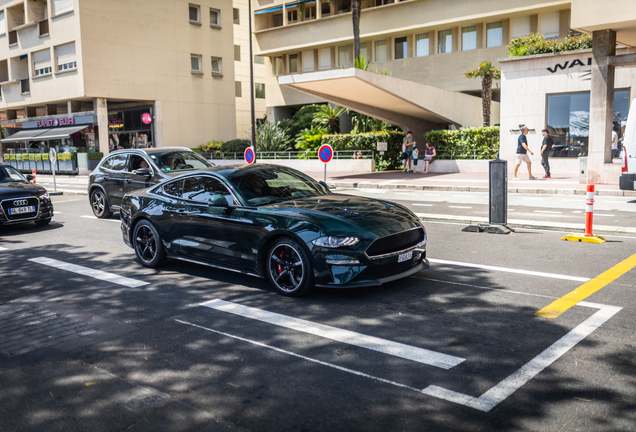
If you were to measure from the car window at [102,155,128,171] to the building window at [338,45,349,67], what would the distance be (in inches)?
1186

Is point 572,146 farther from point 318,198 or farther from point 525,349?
point 525,349

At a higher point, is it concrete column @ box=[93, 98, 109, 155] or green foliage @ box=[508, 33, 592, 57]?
green foliage @ box=[508, 33, 592, 57]

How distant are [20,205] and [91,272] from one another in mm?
5333

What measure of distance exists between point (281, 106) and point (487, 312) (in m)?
41.6

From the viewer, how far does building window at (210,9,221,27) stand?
4438cm

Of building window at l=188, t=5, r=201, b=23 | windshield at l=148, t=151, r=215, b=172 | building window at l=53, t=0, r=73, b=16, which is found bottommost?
windshield at l=148, t=151, r=215, b=172

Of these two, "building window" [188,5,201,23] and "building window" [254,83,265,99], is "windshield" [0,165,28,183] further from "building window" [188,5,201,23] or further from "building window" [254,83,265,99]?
"building window" [254,83,265,99]

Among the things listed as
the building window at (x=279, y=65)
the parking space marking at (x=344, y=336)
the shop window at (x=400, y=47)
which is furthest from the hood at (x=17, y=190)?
the building window at (x=279, y=65)

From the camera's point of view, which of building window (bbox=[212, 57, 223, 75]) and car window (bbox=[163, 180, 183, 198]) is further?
building window (bbox=[212, 57, 223, 75])

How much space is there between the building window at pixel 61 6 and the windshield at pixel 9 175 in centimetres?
2765

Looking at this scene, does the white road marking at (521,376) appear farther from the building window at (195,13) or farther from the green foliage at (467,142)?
the building window at (195,13)

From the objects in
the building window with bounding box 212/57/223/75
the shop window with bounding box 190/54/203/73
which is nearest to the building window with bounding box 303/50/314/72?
the building window with bounding box 212/57/223/75

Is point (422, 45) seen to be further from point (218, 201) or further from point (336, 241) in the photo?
point (336, 241)

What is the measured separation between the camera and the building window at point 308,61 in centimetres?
4371
